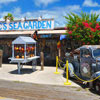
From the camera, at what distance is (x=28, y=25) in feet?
53.1

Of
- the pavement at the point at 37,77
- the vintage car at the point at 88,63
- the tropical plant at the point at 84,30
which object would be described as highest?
the tropical plant at the point at 84,30

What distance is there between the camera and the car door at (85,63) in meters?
7.78

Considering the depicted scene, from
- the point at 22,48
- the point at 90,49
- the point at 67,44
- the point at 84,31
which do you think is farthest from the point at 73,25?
the point at 90,49

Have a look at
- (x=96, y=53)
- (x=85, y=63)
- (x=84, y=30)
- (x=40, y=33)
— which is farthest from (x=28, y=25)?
(x=96, y=53)

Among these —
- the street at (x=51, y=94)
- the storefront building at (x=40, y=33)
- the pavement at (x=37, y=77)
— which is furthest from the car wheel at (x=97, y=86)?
the storefront building at (x=40, y=33)

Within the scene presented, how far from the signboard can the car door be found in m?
7.85

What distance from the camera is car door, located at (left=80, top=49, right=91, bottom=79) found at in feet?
25.5

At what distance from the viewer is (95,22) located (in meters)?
13.5

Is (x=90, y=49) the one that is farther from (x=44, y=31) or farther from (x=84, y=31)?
(x=44, y=31)

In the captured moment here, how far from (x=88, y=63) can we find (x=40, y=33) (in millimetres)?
8263

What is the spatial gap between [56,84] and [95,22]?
7.24 m

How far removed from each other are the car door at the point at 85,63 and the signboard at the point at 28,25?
785 cm

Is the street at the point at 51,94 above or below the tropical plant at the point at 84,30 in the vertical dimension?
below

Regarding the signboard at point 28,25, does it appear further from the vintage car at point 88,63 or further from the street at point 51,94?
the street at point 51,94
